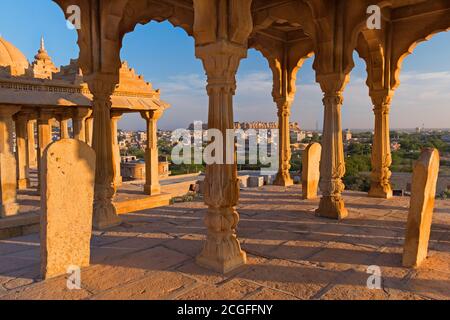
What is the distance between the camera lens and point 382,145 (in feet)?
28.0

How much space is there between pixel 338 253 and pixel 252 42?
732cm

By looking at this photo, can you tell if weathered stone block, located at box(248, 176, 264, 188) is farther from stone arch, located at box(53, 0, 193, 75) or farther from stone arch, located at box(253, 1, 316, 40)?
stone arch, located at box(53, 0, 193, 75)

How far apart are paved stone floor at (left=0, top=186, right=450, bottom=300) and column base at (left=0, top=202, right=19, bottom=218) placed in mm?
3642

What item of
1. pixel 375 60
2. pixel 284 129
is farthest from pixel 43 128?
pixel 375 60

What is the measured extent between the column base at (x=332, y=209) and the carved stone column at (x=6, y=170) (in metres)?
7.88

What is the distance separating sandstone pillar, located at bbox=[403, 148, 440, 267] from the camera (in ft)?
12.3

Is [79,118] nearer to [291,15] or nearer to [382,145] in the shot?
[291,15]

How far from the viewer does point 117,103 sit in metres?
11.0

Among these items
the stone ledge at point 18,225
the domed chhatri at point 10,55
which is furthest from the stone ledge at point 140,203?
the domed chhatri at point 10,55

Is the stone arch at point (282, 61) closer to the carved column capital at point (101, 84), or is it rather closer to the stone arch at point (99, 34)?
the stone arch at point (99, 34)

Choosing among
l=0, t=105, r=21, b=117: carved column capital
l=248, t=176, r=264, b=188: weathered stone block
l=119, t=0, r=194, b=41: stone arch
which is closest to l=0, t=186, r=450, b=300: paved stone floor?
l=119, t=0, r=194, b=41: stone arch

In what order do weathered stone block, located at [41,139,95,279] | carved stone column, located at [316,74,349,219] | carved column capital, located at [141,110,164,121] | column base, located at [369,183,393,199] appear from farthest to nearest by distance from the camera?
carved column capital, located at [141,110,164,121] → column base, located at [369,183,393,199] → carved stone column, located at [316,74,349,219] → weathered stone block, located at [41,139,95,279]

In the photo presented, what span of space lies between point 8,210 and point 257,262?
7.40 m
